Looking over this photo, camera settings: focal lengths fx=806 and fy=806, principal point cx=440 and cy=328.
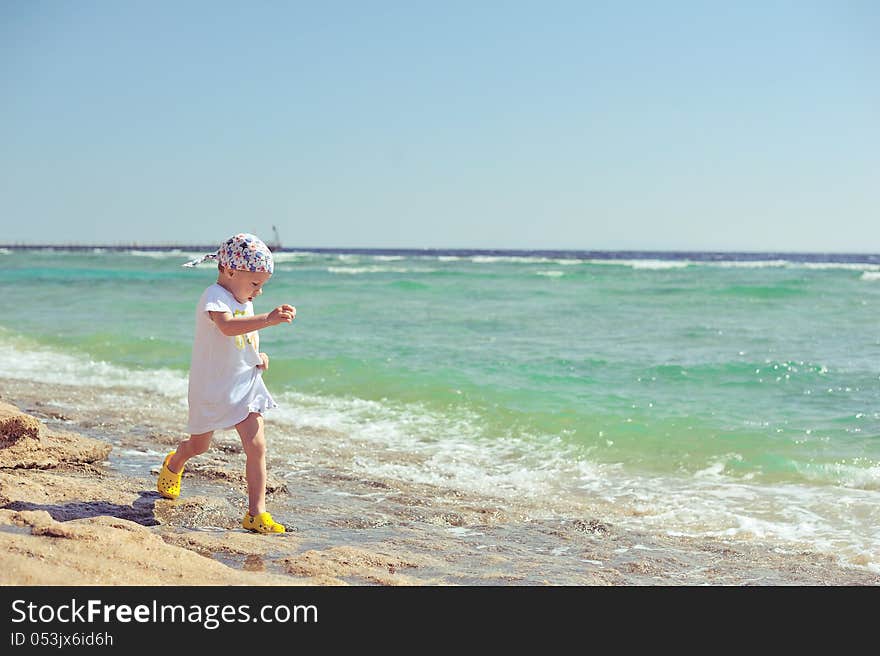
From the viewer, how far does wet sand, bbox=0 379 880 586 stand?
3.07 m

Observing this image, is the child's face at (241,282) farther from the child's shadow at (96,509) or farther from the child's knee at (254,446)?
the child's shadow at (96,509)

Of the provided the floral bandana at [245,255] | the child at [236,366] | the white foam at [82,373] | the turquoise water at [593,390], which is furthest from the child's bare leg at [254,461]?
the white foam at [82,373]

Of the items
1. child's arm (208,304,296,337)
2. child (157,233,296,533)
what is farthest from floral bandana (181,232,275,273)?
child's arm (208,304,296,337)

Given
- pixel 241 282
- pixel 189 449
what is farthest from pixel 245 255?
pixel 189 449

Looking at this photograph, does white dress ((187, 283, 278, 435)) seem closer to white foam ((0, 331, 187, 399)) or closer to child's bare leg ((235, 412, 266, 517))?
child's bare leg ((235, 412, 266, 517))

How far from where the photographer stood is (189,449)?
437 cm

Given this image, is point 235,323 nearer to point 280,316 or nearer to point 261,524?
point 280,316

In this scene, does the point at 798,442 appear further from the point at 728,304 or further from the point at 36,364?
the point at 728,304

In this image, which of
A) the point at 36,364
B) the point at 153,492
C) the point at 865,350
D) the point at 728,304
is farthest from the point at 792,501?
the point at 728,304

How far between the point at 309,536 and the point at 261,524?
0.24 meters

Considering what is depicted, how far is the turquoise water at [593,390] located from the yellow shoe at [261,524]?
1.89 metres

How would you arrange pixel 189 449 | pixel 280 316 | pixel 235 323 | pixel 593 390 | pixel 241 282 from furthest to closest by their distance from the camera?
pixel 593 390 → pixel 189 449 → pixel 241 282 → pixel 235 323 → pixel 280 316

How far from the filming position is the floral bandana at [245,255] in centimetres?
401

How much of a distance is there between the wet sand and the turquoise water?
0.56 meters
